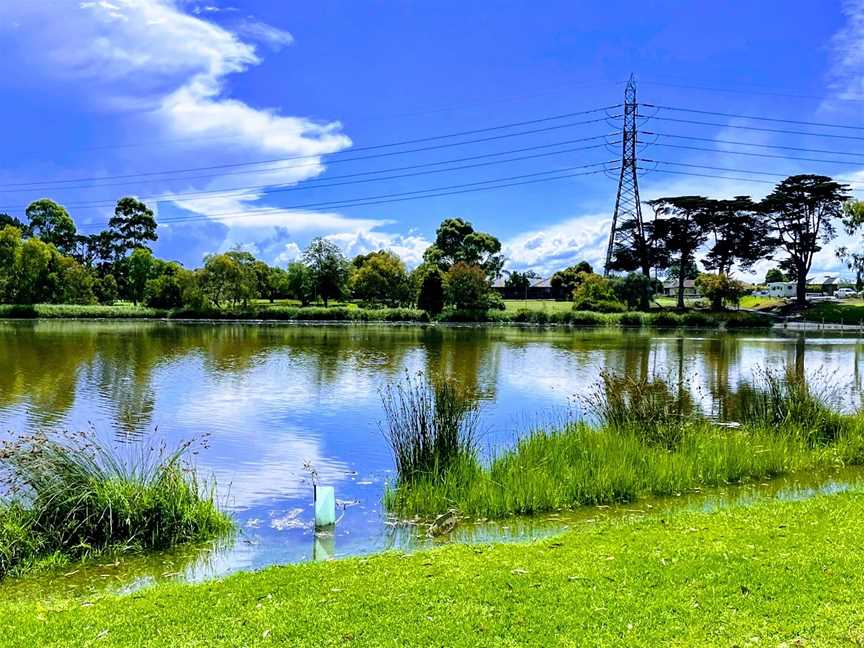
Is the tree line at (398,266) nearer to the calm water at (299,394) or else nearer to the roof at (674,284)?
the calm water at (299,394)

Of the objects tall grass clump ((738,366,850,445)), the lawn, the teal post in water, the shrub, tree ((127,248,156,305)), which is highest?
tree ((127,248,156,305))

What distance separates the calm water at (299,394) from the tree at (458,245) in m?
41.5

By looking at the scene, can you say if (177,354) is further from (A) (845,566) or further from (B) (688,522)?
(A) (845,566)

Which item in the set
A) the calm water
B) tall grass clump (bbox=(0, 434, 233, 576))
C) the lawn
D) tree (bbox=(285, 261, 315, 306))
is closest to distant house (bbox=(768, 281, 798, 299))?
the lawn

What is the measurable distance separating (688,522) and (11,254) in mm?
61613

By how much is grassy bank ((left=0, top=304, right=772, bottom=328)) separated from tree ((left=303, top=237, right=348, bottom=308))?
1085 cm

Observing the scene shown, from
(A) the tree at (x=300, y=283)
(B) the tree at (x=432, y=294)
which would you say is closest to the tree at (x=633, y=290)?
(B) the tree at (x=432, y=294)

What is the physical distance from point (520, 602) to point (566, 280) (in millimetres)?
81850

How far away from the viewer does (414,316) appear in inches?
2136

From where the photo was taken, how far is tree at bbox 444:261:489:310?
55.0 meters

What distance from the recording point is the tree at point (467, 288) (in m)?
55.0

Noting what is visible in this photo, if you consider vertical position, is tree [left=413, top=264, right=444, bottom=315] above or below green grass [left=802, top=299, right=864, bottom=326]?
above

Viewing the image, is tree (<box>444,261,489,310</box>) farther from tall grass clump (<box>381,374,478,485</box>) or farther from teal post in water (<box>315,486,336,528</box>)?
teal post in water (<box>315,486,336,528</box>)

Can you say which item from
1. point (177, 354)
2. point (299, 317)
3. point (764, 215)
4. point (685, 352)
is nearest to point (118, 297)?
point (299, 317)
